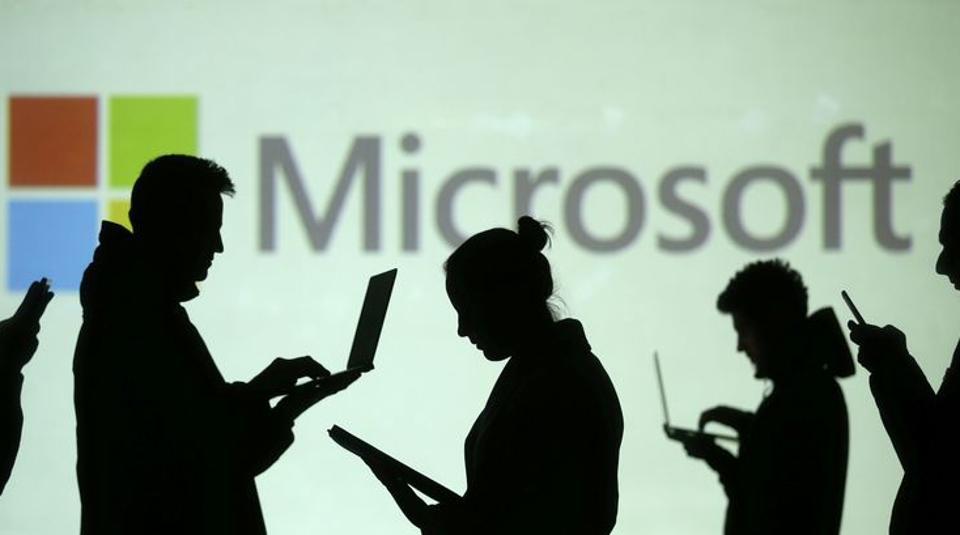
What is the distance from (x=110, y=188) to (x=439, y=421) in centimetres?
138

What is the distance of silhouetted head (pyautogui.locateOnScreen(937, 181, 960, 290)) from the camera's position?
1.75 m

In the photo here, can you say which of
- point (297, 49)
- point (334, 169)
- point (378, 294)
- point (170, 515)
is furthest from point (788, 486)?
point (297, 49)

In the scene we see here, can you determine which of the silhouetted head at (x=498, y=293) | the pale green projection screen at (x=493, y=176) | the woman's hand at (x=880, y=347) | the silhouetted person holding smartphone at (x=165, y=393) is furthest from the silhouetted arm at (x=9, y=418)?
the pale green projection screen at (x=493, y=176)

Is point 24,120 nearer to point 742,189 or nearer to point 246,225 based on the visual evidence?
point 246,225

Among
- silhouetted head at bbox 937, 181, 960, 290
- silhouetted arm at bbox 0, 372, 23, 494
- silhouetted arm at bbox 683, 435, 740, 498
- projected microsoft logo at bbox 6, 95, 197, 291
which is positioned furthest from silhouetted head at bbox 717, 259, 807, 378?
projected microsoft logo at bbox 6, 95, 197, 291

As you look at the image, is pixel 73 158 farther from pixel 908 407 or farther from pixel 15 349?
pixel 908 407

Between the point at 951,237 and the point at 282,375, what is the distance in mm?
1027

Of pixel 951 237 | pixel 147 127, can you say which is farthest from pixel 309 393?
pixel 147 127

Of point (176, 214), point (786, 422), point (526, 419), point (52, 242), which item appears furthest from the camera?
point (52, 242)

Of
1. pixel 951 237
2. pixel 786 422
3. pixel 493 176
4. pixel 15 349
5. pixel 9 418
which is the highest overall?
pixel 493 176

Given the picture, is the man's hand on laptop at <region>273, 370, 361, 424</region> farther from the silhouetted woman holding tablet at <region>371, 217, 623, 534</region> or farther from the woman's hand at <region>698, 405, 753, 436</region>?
the woman's hand at <region>698, 405, 753, 436</region>

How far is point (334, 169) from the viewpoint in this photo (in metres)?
4.11

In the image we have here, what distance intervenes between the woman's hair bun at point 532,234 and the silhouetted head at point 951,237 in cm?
58

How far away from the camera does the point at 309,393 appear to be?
1.84 metres
